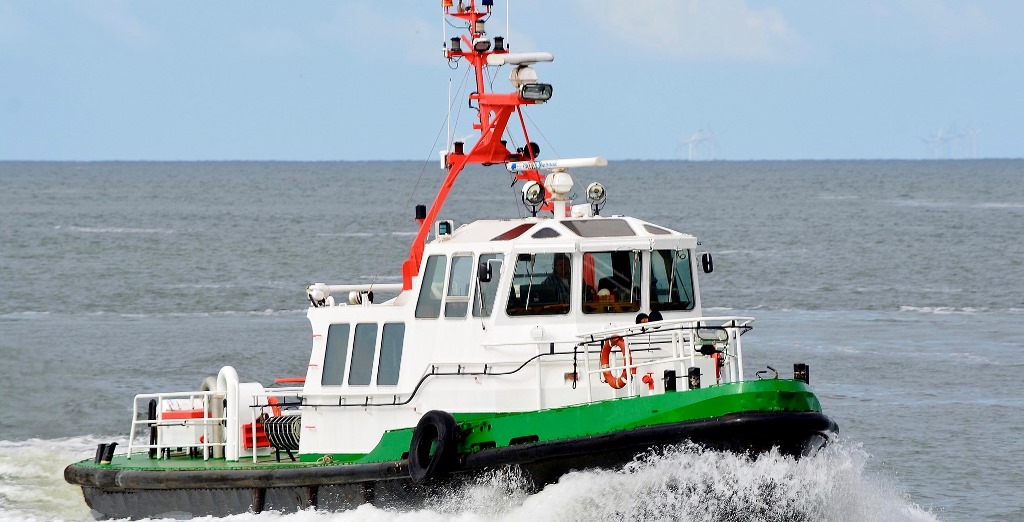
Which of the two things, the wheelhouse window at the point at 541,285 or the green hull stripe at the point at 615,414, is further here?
the wheelhouse window at the point at 541,285

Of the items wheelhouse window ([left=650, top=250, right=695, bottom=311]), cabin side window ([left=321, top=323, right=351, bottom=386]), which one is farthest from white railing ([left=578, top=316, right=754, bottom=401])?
cabin side window ([left=321, top=323, right=351, bottom=386])

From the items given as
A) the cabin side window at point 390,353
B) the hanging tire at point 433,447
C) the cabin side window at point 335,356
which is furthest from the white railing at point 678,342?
the cabin side window at point 335,356

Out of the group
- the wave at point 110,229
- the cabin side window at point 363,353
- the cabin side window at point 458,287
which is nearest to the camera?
the cabin side window at point 458,287

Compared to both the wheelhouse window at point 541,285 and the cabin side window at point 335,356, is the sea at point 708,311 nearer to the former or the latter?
the cabin side window at point 335,356

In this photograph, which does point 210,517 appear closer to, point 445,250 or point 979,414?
point 445,250

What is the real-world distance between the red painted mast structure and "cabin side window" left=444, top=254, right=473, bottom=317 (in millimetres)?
913

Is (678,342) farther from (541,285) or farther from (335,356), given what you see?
(335,356)

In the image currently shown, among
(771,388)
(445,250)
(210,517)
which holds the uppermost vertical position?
(445,250)

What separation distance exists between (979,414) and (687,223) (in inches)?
1889

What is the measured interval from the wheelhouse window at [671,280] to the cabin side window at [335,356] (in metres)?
2.98

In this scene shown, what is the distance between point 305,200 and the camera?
340 ft

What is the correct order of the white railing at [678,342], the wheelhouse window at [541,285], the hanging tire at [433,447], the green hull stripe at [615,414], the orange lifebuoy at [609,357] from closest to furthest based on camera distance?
1. the green hull stripe at [615,414]
2. the white railing at [678,342]
3. the orange lifebuoy at [609,357]
4. the hanging tire at [433,447]
5. the wheelhouse window at [541,285]

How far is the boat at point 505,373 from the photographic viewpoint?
43.2 feet

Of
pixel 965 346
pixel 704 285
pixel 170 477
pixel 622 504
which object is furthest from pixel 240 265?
pixel 622 504
